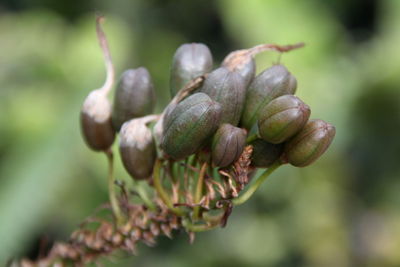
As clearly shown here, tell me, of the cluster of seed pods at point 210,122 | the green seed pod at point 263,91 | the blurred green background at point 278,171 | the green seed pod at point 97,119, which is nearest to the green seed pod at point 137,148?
the cluster of seed pods at point 210,122

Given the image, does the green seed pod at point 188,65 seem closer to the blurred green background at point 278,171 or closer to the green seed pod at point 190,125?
the green seed pod at point 190,125

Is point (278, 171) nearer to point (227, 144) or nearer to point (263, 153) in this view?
point (263, 153)

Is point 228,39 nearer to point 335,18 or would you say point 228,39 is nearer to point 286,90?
point 335,18

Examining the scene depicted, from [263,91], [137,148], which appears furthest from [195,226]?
[263,91]

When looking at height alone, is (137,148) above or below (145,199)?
above

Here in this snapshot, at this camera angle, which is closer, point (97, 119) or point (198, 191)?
point (198, 191)

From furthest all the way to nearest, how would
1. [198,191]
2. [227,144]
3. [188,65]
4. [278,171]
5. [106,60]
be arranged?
[278,171]
[106,60]
[188,65]
[198,191]
[227,144]

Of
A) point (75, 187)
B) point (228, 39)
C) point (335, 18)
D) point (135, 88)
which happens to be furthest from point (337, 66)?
point (135, 88)

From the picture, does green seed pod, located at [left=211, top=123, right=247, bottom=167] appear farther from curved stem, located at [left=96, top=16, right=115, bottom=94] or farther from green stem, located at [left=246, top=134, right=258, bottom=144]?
curved stem, located at [left=96, top=16, right=115, bottom=94]
